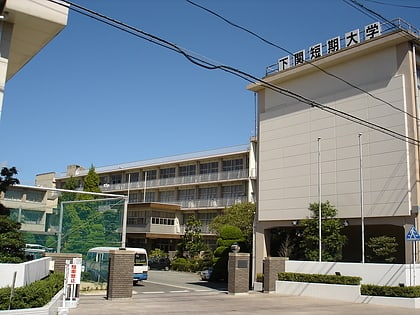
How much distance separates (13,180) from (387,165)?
15959 mm

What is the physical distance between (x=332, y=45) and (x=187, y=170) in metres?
30.9

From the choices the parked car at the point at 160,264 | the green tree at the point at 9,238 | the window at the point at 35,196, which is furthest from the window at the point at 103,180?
the green tree at the point at 9,238

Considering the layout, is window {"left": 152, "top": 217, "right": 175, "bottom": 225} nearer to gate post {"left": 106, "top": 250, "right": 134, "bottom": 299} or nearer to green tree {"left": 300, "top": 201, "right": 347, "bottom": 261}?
green tree {"left": 300, "top": 201, "right": 347, "bottom": 261}

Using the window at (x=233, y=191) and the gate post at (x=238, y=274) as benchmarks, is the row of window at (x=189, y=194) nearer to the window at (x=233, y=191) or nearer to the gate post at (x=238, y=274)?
the window at (x=233, y=191)

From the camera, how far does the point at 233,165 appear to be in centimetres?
4897

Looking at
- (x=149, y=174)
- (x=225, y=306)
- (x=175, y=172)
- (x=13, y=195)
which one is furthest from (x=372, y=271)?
(x=149, y=174)

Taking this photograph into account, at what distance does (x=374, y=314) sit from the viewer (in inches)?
609

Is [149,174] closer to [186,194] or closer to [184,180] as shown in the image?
[184,180]

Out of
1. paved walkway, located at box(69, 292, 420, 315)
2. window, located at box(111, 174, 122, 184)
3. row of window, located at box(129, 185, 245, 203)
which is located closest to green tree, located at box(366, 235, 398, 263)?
paved walkway, located at box(69, 292, 420, 315)

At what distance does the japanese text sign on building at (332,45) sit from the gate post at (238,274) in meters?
9.98

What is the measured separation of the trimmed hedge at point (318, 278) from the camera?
1990 centimetres

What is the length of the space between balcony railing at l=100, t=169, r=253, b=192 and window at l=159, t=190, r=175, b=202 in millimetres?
1103

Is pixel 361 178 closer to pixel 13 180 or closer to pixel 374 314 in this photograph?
pixel 374 314

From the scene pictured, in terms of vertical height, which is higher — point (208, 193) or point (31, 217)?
point (208, 193)
